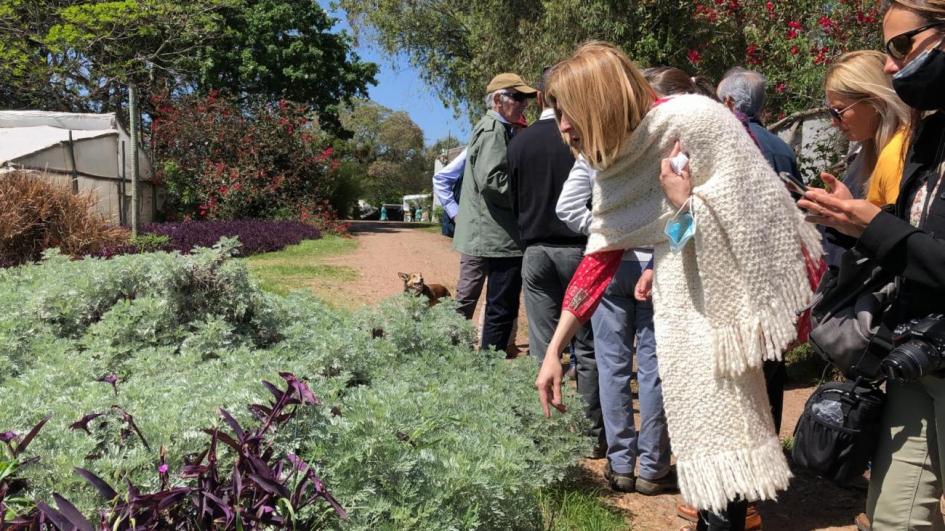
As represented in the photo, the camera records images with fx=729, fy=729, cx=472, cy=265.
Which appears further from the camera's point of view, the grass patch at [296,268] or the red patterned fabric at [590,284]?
the grass patch at [296,268]

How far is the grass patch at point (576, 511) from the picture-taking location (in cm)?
305

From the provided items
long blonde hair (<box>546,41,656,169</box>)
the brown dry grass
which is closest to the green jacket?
long blonde hair (<box>546,41,656,169</box>)

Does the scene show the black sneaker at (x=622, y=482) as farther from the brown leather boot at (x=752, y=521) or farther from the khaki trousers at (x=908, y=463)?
the khaki trousers at (x=908, y=463)

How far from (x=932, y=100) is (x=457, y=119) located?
794 inches

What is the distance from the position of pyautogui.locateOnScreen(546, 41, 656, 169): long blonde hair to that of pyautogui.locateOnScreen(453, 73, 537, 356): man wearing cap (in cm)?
253

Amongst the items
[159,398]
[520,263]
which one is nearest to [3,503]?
[159,398]

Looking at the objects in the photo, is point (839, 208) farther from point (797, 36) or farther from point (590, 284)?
point (797, 36)

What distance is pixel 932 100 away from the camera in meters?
1.79

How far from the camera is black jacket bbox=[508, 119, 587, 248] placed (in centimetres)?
402

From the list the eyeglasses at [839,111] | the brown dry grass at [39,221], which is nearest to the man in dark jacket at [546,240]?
the eyeglasses at [839,111]

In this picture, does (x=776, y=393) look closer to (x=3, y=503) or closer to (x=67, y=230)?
(x=3, y=503)

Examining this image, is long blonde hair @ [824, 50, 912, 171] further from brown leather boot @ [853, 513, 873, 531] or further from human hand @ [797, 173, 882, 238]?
brown leather boot @ [853, 513, 873, 531]

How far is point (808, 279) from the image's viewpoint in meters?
2.06

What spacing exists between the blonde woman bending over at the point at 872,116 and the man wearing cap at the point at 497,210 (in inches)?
87.9
